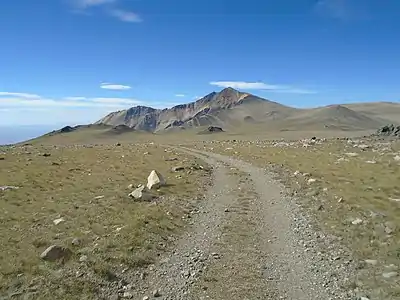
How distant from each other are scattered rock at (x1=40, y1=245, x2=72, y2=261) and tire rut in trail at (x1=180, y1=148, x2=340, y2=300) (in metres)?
6.02

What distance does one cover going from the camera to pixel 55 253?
12164 mm

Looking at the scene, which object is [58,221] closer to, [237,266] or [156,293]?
[156,293]

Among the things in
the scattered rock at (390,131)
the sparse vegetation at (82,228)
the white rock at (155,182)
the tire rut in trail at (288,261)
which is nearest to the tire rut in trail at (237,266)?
the tire rut in trail at (288,261)

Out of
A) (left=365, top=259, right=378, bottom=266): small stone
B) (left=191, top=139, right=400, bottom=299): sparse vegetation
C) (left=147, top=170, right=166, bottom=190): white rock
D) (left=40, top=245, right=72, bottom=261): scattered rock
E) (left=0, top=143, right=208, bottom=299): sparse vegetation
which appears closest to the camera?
(left=0, top=143, right=208, bottom=299): sparse vegetation

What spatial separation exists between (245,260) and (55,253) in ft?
19.3

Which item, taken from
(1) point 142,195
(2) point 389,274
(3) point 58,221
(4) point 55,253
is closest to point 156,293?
(4) point 55,253

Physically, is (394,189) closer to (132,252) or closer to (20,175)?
(132,252)

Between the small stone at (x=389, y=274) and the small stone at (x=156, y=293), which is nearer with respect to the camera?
the small stone at (x=156, y=293)

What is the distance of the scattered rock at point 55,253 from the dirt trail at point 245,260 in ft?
9.40

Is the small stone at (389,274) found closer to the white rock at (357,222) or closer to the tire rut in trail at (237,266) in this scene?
the tire rut in trail at (237,266)

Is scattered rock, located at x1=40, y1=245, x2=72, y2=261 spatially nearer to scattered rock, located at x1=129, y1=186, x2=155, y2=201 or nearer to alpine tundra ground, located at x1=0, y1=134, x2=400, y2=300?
alpine tundra ground, located at x1=0, y1=134, x2=400, y2=300

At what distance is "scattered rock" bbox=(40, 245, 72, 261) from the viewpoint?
1200 cm

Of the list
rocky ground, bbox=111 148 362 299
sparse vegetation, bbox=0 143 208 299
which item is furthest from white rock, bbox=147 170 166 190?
rocky ground, bbox=111 148 362 299

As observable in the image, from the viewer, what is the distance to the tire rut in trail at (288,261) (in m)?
9.95
